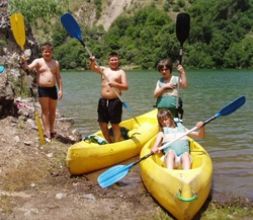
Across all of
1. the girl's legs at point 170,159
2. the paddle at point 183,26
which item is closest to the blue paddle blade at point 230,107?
the girl's legs at point 170,159

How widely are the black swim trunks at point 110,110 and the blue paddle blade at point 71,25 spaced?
146cm

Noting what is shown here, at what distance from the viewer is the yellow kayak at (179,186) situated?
5.67 meters

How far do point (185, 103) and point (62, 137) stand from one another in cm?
1244

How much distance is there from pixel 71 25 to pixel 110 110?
1905 mm

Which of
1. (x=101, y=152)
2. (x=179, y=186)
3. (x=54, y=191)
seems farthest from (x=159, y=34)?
(x=179, y=186)

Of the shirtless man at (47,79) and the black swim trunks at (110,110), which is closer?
the black swim trunks at (110,110)

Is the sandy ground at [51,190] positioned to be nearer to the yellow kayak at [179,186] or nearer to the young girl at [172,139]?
the yellow kayak at [179,186]

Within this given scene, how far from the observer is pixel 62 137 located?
909 cm

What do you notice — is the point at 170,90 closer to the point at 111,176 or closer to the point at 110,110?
the point at 110,110

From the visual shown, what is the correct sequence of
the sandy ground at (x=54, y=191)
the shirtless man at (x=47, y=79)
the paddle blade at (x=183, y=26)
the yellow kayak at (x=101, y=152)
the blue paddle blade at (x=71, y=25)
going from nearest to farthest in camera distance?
the sandy ground at (x=54, y=191) < the yellow kayak at (x=101, y=152) < the shirtless man at (x=47, y=79) < the blue paddle blade at (x=71, y=25) < the paddle blade at (x=183, y=26)

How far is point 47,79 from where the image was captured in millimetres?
8305

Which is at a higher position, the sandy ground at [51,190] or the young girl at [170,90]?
the young girl at [170,90]

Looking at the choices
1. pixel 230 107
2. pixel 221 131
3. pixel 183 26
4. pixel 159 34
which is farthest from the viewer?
pixel 159 34

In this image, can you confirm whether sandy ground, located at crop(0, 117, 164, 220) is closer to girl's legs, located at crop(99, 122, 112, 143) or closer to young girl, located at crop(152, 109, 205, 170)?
young girl, located at crop(152, 109, 205, 170)
